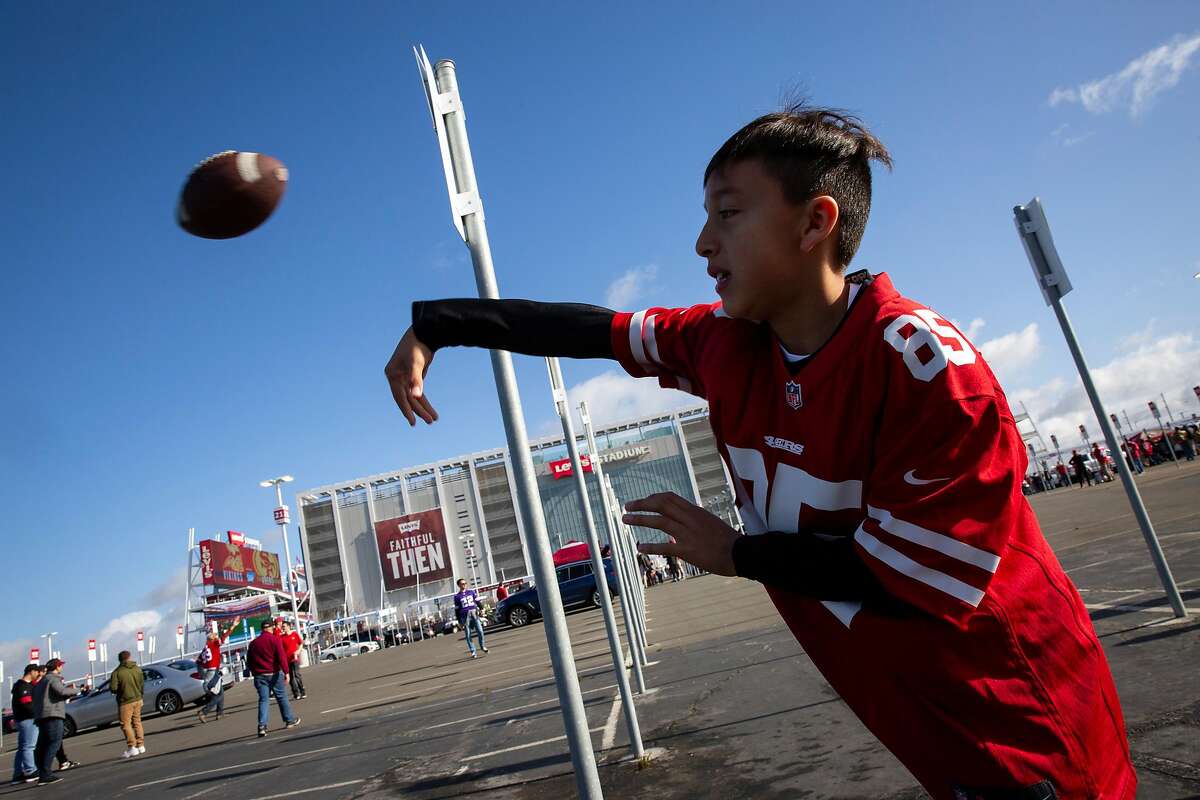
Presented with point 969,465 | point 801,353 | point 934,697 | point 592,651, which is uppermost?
point 801,353

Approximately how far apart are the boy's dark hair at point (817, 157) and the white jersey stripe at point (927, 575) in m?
0.65

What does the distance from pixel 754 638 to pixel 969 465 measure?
8.72m

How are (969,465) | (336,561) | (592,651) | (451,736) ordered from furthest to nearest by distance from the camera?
(336,561) < (592,651) < (451,736) < (969,465)

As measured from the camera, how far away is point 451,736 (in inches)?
287

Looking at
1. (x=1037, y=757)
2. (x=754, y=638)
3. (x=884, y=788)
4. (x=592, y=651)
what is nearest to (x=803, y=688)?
(x=884, y=788)

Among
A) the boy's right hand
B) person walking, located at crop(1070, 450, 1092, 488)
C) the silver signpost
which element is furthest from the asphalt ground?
person walking, located at crop(1070, 450, 1092, 488)

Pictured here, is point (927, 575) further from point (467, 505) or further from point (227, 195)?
point (467, 505)

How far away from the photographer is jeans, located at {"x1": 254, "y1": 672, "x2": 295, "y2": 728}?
11359mm

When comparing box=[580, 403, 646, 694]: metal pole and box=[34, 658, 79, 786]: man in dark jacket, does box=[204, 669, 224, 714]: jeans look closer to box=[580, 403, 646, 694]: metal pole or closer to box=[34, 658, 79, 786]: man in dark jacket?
box=[34, 658, 79, 786]: man in dark jacket

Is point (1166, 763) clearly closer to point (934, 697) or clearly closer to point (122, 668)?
point (934, 697)

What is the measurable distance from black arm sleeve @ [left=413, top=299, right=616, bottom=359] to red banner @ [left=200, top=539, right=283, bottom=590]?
183 ft

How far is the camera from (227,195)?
8.52ft

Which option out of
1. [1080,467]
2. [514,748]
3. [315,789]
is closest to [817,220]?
[514,748]

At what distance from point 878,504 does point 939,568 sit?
0.41ft
